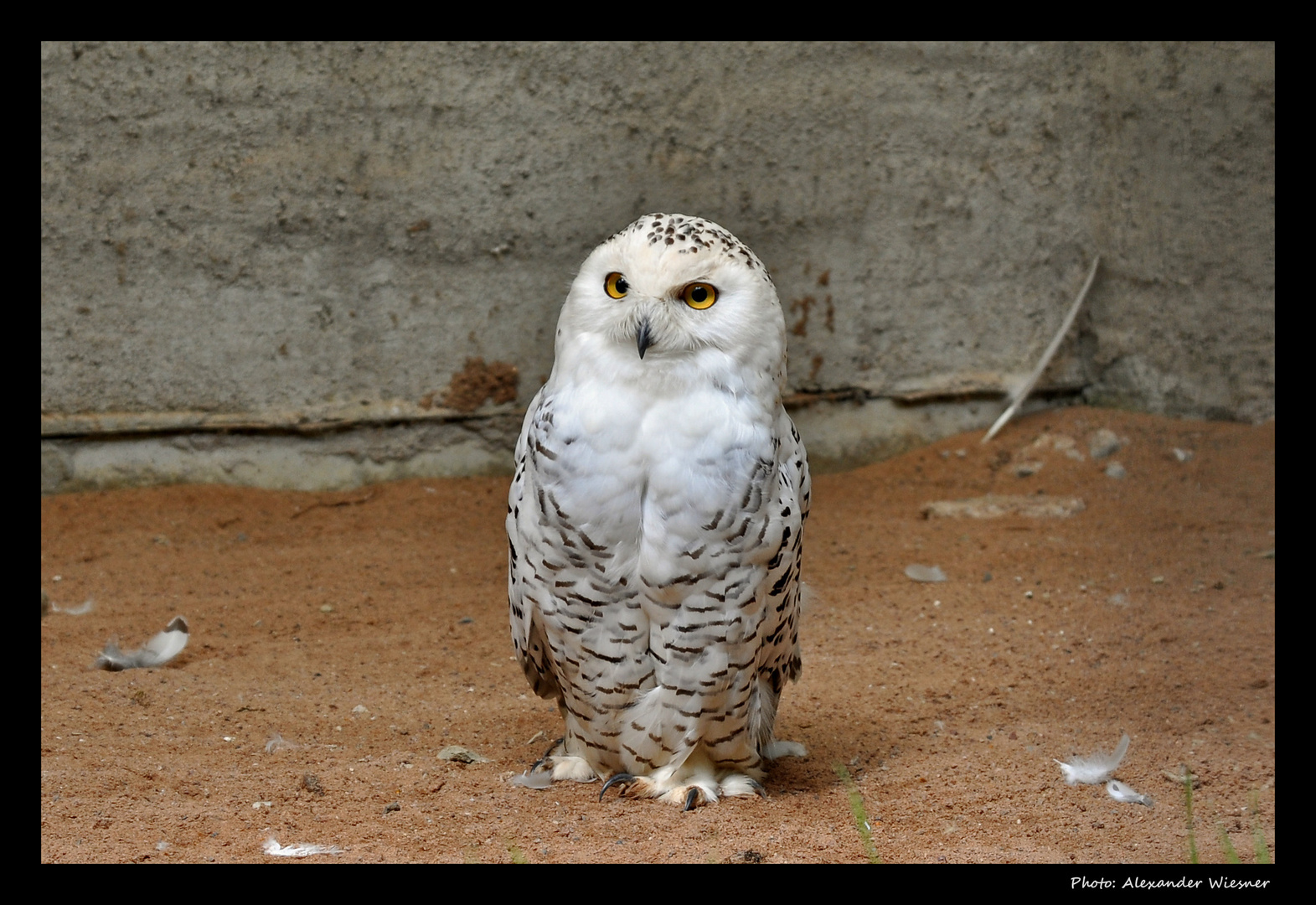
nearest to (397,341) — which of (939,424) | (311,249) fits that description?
A: (311,249)

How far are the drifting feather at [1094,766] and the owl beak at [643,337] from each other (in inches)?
64.3

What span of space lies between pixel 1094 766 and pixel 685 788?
1.12 metres

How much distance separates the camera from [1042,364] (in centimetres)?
620

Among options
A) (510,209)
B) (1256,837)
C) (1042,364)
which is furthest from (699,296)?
(1042,364)

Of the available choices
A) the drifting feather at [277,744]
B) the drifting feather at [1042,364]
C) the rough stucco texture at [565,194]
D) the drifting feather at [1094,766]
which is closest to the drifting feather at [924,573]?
the rough stucco texture at [565,194]

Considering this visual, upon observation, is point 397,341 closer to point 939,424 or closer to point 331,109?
point 331,109

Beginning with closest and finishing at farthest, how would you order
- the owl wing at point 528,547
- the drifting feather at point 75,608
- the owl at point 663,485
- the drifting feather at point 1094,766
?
the owl at point 663,485 < the owl wing at point 528,547 < the drifting feather at point 1094,766 < the drifting feather at point 75,608

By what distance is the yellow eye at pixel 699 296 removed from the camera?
2.56 meters

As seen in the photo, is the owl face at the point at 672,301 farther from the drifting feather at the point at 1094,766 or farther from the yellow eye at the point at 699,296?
the drifting feather at the point at 1094,766

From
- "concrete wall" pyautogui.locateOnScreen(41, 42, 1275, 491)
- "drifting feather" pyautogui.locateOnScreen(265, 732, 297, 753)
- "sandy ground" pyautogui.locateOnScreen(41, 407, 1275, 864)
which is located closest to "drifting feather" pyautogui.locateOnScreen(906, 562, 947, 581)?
"sandy ground" pyautogui.locateOnScreen(41, 407, 1275, 864)

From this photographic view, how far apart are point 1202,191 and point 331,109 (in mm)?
4386

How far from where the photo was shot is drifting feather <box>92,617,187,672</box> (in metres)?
3.87

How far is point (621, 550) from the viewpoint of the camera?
8.48 feet

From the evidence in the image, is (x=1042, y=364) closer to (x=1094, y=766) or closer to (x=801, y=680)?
(x=801, y=680)
